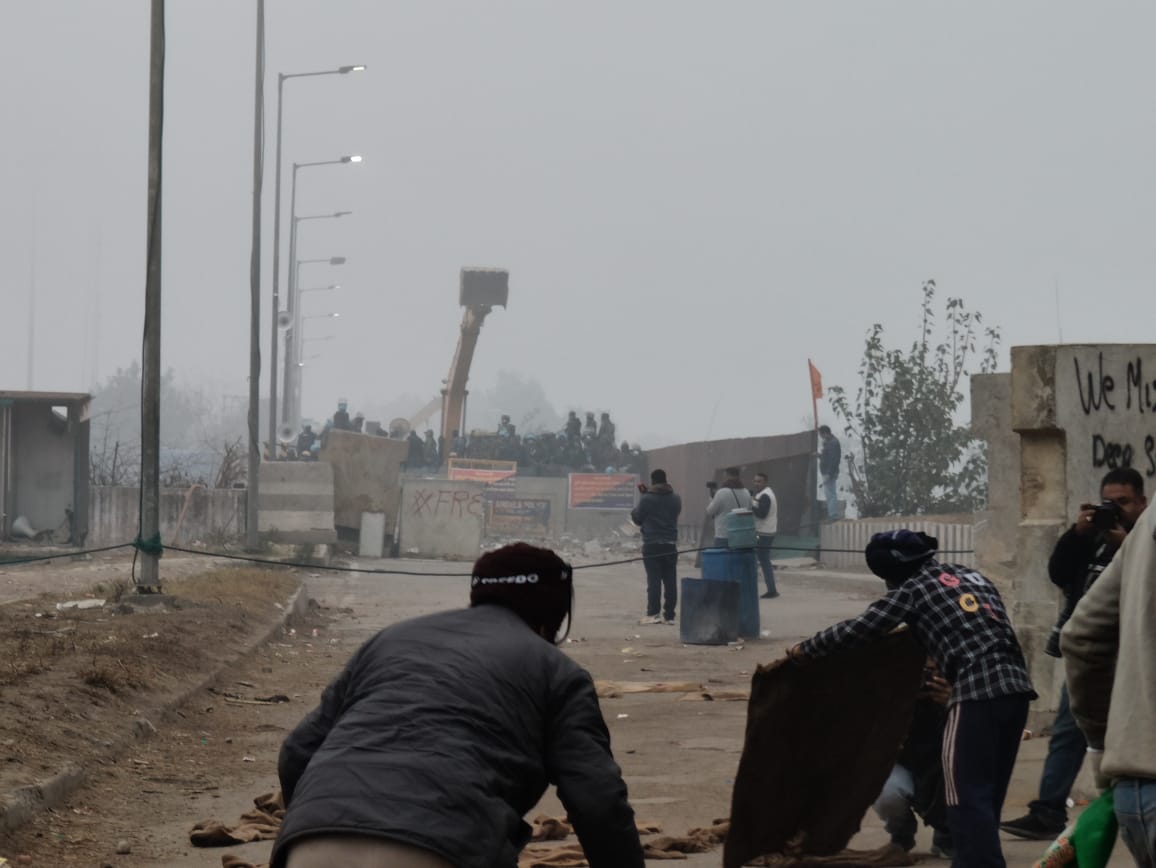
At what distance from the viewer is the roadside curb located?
7723 mm

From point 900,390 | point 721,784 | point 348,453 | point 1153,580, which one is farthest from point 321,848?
point 900,390

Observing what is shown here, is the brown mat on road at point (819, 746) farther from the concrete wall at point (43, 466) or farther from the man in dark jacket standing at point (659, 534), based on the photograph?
the concrete wall at point (43, 466)

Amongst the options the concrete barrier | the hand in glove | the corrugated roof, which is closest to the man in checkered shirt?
the hand in glove

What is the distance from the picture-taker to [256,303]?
3091 cm

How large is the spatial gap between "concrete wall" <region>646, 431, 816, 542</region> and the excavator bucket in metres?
6.85

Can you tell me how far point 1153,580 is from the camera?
3398 millimetres

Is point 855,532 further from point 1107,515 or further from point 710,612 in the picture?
point 1107,515

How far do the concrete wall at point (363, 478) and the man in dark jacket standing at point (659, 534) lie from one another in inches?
572

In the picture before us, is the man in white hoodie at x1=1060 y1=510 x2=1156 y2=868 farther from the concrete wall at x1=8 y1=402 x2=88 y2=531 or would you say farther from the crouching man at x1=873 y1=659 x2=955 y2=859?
the concrete wall at x1=8 y1=402 x2=88 y2=531

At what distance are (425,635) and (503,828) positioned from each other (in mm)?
464

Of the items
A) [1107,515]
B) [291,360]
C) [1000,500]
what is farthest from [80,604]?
[291,360]

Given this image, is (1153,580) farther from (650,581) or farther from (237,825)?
(650,581)

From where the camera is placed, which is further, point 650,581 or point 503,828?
point 650,581

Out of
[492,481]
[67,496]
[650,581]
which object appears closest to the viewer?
[650,581]
